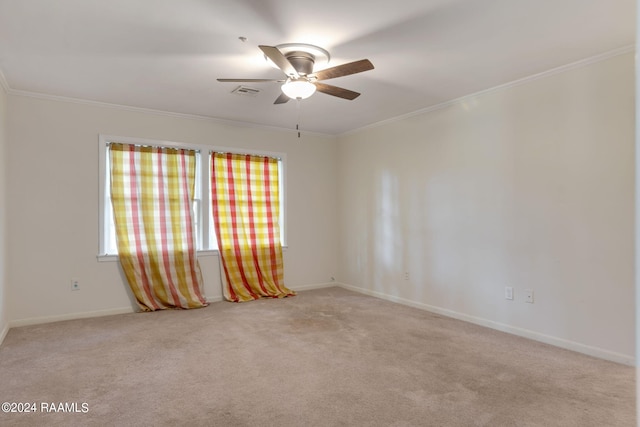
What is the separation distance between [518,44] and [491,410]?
8.48 feet

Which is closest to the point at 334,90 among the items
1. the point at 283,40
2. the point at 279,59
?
the point at 283,40

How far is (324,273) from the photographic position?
19.4ft

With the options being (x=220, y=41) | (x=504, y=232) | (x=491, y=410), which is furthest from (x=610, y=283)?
(x=220, y=41)

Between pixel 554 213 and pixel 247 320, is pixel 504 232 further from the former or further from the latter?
pixel 247 320

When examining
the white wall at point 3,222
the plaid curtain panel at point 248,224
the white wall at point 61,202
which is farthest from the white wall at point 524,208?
the white wall at point 3,222

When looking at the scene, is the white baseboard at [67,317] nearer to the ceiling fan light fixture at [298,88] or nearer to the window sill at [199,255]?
A: the window sill at [199,255]

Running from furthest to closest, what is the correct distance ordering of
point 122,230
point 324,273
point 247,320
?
1. point 324,273
2. point 122,230
3. point 247,320

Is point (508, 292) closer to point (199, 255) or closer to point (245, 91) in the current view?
point (245, 91)

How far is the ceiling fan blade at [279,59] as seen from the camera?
2330 mm

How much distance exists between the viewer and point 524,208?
3.54 metres

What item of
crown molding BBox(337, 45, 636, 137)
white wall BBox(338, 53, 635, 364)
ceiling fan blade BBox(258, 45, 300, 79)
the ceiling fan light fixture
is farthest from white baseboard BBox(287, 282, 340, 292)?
ceiling fan blade BBox(258, 45, 300, 79)

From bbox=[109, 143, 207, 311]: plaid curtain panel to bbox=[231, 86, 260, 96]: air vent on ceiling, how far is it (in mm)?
1359

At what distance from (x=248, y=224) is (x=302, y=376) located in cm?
292

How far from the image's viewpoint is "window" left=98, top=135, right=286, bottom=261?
4.33 m
